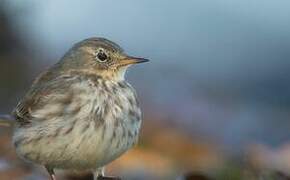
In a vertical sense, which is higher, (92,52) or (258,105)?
(92,52)

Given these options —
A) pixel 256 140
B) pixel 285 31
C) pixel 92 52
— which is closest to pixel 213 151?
pixel 256 140

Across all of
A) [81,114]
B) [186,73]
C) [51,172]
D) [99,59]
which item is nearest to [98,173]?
[51,172]

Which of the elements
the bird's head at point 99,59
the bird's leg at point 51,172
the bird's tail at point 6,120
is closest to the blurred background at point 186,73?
the bird's leg at point 51,172

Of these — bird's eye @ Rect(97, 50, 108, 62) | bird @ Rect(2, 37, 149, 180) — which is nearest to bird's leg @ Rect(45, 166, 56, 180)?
bird @ Rect(2, 37, 149, 180)

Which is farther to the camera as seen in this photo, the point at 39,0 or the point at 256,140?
the point at 39,0

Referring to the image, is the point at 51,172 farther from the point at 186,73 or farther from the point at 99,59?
the point at 186,73

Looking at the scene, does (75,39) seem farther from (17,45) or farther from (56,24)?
(17,45)

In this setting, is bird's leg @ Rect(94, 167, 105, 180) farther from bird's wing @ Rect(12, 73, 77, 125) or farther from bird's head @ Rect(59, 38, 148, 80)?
bird's head @ Rect(59, 38, 148, 80)
